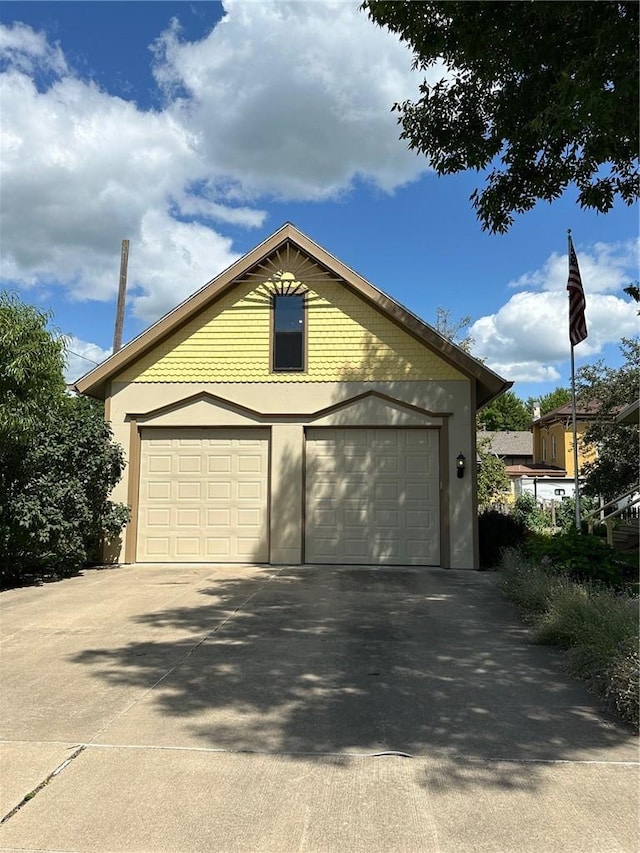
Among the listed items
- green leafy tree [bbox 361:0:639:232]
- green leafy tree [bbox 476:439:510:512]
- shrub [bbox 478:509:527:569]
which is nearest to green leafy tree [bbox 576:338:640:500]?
green leafy tree [bbox 476:439:510:512]

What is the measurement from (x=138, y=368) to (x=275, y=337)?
2.80m

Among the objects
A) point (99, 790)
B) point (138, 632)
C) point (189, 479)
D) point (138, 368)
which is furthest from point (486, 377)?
point (99, 790)

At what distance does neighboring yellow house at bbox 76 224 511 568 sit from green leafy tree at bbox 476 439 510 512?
35.9 feet

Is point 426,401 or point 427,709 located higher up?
point 426,401

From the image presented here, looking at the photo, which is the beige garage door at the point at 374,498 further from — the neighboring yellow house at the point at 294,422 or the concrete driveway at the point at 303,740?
the concrete driveway at the point at 303,740

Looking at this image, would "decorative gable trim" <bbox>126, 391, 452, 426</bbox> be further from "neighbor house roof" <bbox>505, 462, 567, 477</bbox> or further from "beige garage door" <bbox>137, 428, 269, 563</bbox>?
"neighbor house roof" <bbox>505, 462, 567, 477</bbox>

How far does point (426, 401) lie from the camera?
12.1 meters

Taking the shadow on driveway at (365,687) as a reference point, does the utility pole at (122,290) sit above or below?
above

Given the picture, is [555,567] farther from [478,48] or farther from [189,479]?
[189,479]

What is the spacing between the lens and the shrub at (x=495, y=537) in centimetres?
1216

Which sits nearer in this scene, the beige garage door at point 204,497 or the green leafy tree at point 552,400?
the beige garage door at point 204,497

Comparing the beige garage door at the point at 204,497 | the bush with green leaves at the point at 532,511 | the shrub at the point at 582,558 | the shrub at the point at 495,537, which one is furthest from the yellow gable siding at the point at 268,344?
the bush with green leaves at the point at 532,511

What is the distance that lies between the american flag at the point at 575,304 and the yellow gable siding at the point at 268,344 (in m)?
2.55

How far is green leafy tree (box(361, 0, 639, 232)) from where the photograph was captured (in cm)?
455
